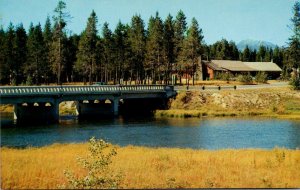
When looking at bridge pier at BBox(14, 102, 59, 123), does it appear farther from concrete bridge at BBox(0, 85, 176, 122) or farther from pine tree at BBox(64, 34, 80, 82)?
pine tree at BBox(64, 34, 80, 82)

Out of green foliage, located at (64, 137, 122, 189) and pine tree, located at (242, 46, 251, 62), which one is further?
pine tree, located at (242, 46, 251, 62)

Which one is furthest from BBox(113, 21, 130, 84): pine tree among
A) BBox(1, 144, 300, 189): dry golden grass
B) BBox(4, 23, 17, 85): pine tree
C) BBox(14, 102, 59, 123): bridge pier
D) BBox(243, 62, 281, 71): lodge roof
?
BBox(1, 144, 300, 189): dry golden grass

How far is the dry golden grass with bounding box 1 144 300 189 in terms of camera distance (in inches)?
708

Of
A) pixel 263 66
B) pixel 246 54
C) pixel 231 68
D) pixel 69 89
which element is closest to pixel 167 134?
pixel 69 89

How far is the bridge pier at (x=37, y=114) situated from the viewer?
2021 inches

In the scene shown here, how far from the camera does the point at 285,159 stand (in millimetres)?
24203

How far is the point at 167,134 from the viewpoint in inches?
1547

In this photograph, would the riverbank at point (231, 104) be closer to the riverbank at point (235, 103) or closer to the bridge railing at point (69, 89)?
the riverbank at point (235, 103)

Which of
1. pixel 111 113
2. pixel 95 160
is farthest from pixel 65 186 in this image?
pixel 111 113

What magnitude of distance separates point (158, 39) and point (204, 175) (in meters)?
63.7

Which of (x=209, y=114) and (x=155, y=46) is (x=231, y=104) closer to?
(x=209, y=114)

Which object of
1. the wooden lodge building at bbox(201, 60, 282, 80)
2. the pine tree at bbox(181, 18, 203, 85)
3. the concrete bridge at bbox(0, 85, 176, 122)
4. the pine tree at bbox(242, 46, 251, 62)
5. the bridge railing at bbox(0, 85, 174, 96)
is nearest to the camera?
the bridge railing at bbox(0, 85, 174, 96)

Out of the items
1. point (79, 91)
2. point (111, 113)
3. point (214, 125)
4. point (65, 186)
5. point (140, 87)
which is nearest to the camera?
point (65, 186)

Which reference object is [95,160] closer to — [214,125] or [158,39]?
[214,125]
